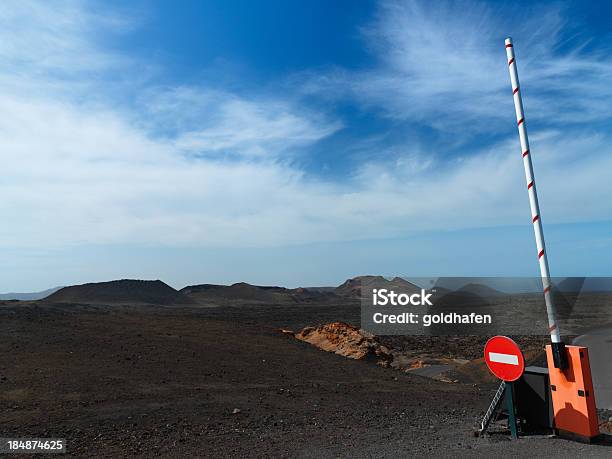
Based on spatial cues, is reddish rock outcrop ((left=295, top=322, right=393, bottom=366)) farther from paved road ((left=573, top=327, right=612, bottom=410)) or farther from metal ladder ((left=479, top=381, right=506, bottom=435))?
metal ladder ((left=479, top=381, right=506, bottom=435))

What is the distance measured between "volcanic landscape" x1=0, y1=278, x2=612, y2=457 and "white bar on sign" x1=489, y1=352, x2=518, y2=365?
3.69ft

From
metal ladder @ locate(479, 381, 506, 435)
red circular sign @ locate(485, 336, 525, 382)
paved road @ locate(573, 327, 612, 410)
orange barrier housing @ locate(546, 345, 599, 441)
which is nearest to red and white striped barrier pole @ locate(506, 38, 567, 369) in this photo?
orange barrier housing @ locate(546, 345, 599, 441)

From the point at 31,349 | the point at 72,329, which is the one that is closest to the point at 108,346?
the point at 31,349

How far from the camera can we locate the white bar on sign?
23.3 feet

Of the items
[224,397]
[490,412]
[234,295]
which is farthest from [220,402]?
[234,295]

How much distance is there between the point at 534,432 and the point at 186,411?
6086 mm

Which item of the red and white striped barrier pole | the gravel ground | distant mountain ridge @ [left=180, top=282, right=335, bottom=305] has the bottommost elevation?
the gravel ground

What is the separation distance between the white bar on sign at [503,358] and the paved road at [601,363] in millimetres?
6017

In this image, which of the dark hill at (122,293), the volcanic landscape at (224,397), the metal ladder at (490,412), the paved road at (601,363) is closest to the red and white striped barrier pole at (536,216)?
the metal ladder at (490,412)

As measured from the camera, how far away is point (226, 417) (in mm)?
8500

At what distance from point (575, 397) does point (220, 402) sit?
255 inches

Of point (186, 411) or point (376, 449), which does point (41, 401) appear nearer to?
point (186, 411)

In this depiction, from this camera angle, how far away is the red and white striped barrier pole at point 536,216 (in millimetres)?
7042

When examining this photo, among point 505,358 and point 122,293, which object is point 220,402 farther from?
point 122,293
